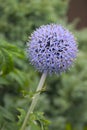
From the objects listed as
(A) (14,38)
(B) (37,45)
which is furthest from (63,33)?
(A) (14,38)

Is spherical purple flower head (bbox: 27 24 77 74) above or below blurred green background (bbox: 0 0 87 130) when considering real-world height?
below

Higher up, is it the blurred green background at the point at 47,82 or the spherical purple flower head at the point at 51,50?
the blurred green background at the point at 47,82

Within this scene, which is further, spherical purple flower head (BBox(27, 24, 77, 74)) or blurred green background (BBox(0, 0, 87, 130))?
blurred green background (BBox(0, 0, 87, 130))

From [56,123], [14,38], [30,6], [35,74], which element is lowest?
[56,123]

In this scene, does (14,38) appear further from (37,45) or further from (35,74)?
(37,45)

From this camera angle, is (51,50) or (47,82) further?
(47,82)

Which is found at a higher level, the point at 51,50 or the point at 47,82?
the point at 47,82

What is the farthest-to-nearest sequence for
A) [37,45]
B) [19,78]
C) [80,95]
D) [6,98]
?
[80,95]
[6,98]
[19,78]
[37,45]

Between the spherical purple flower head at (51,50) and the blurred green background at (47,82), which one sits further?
the blurred green background at (47,82)
